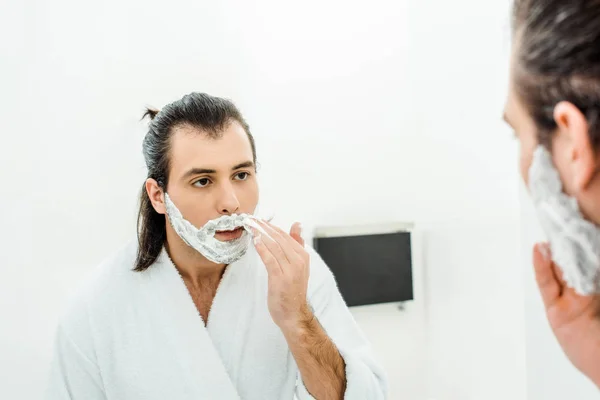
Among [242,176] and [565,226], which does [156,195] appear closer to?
[242,176]

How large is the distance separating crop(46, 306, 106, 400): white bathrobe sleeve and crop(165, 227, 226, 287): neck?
23 centimetres

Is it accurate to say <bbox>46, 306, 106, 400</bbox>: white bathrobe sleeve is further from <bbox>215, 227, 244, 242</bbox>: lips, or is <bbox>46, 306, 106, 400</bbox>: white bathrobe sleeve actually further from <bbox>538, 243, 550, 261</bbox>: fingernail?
<bbox>538, 243, 550, 261</bbox>: fingernail

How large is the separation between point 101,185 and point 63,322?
390 millimetres

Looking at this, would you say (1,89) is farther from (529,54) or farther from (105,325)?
(529,54)

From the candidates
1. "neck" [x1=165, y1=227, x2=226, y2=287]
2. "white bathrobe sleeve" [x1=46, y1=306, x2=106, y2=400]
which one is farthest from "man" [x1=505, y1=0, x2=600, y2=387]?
"white bathrobe sleeve" [x1=46, y1=306, x2=106, y2=400]

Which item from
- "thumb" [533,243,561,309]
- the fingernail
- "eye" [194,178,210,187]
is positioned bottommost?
"thumb" [533,243,561,309]

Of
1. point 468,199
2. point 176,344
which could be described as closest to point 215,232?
point 176,344

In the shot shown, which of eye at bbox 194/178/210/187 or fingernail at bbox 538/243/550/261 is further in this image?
eye at bbox 194/178/210/187

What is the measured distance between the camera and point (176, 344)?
106 centimetres

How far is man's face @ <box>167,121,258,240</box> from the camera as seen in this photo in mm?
1061

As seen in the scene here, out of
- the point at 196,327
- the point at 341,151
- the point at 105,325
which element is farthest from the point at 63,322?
the point at 341,151

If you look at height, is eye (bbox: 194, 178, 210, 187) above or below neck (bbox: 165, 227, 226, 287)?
above

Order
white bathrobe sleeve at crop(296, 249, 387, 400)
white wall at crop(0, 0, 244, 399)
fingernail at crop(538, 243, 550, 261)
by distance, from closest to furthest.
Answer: fingernail at crop(538, 243, 550, 261) < white bathrobe sleeve at crop(296, 249, 387, 400) < white wall at crop(0, 0, 244, 399)

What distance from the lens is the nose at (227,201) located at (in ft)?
3.43
